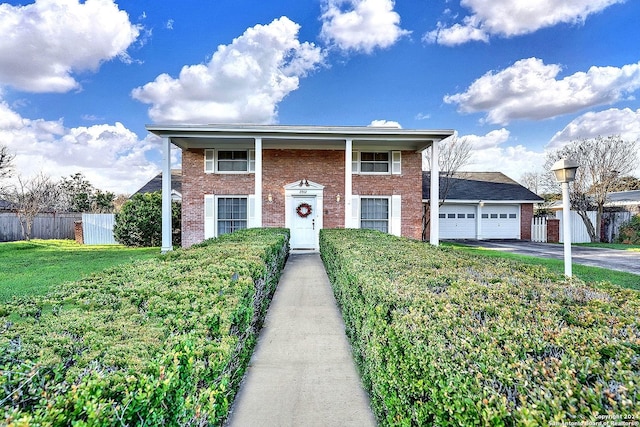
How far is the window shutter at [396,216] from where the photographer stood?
43.5 feet

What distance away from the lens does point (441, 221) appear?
18.4m

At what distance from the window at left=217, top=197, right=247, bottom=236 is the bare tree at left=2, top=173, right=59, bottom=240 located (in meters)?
13.2

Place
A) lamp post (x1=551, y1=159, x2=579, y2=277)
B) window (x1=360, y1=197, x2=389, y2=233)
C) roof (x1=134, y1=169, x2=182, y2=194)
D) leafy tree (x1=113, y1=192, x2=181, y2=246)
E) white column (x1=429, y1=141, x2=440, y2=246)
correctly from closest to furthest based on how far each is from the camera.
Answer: lamp post (x1=551, y1=159, x2=579, y2=277), white column (x1=429, y1=141, x2=440, y2=246), window (x1=360, y1=197, x2=389, y2=233), leafy tree (x1=113, y1=192, x2=181, y2=246), roof (x1=134, y1=169, x2=182, y2=194)

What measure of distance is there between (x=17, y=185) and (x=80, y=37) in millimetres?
14575

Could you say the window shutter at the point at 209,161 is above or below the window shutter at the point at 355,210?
above

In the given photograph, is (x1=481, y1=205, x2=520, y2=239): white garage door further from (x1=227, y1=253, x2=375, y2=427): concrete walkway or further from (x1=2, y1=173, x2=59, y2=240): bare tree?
(x1=2, y1=173, x2=59, y2=240): bare tree

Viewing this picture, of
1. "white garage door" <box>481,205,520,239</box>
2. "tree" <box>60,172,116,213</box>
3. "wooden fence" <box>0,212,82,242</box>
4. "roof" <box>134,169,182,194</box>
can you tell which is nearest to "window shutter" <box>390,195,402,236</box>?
"white garage door" <box>481,205,520,239</box>

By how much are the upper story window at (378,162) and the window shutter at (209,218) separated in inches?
240

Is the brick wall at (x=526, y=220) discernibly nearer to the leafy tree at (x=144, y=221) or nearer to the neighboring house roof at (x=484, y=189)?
the neighboring house roof at (x=484, y=189)

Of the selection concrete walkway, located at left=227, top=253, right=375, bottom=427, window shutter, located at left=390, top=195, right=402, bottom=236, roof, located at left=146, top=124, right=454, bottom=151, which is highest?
roof, located at left=146, top=124, right=454, bottom=151

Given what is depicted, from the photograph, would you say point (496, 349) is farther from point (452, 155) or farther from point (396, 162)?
point (452, 155)

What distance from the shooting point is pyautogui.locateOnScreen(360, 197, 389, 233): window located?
13375 millimetres

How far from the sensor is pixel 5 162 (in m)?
18.2

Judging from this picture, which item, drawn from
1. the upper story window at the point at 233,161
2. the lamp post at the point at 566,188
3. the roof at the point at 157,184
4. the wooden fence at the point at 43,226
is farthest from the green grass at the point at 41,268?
the wooden fence at the point at 43,226
